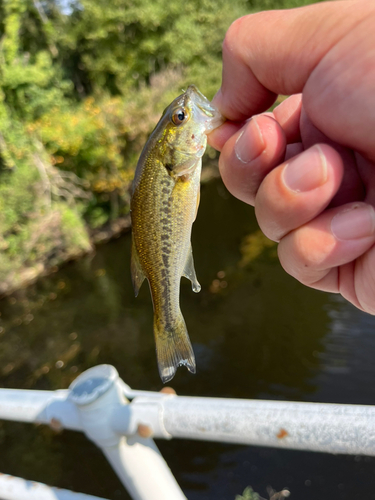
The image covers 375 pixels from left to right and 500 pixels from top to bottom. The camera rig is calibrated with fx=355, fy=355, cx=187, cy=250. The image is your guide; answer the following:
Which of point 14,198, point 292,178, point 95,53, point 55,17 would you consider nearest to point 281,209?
point 292,178

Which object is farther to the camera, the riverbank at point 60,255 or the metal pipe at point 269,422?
the riverbank at point 60,255

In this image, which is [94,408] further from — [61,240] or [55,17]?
[55,17]

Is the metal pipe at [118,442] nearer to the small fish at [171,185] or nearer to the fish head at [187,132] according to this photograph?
the small fish at [171,185]

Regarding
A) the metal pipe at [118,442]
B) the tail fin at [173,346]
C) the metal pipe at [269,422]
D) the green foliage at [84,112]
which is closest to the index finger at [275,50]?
the tail fin at [173,346]

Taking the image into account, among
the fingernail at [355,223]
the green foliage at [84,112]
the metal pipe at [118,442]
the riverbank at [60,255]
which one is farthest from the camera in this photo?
the green foliage at [84,112]

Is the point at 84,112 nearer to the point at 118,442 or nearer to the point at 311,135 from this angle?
the point at 311,135

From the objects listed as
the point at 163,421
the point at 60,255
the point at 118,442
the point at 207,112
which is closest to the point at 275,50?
the point at 207,112

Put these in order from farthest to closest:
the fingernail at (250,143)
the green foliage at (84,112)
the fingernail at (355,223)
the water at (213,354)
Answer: the green foliage at (84,112)
the water at (213,354)
the fingernail at (250,143)
the fingernail at (355,223)
